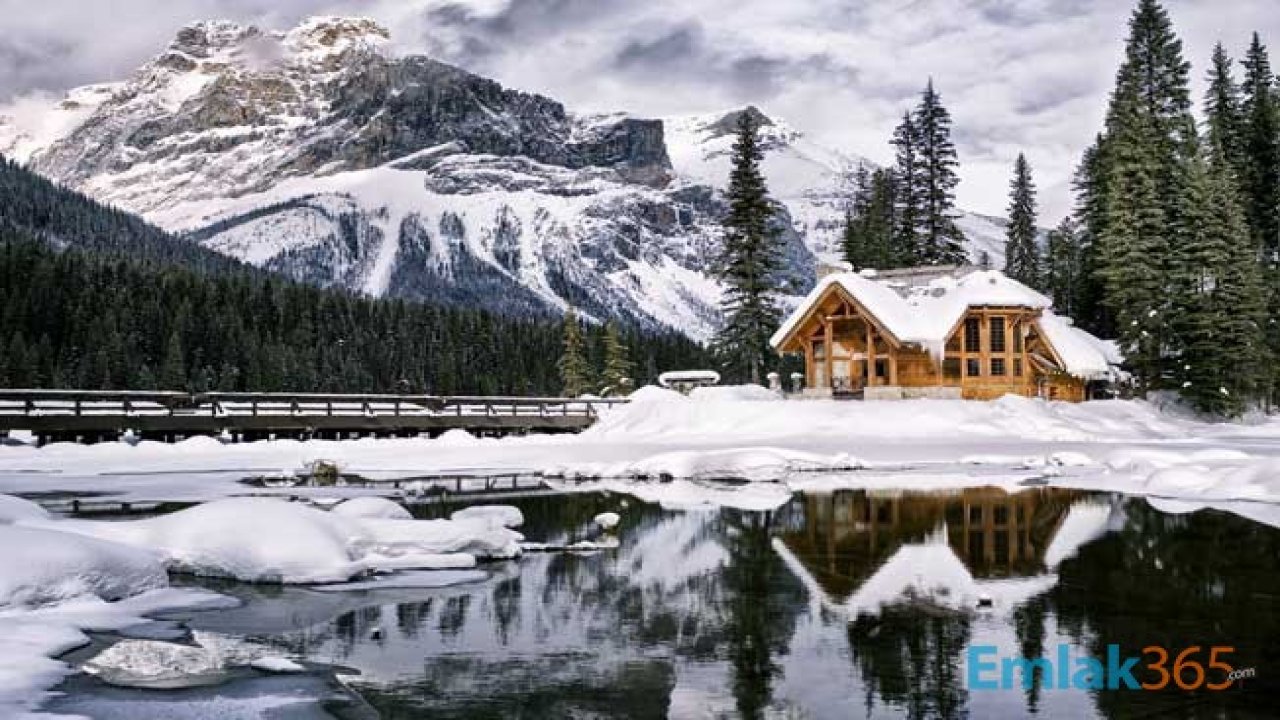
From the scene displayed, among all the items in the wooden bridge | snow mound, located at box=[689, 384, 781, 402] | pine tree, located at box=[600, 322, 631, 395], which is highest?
pine tree, located at box=[600, 322, 631, 395]

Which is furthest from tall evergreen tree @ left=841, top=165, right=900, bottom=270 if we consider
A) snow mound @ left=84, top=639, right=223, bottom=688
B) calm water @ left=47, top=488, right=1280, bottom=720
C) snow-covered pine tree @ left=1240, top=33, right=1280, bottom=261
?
snow mound @ left=84, top=639, right=223, bottom=688

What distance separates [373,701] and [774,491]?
57.0ft

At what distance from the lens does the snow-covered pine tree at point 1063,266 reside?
69669 millimetres

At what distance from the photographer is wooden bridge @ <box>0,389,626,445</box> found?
121ft

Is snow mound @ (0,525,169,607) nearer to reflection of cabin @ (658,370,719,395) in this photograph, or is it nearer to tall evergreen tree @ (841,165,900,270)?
reflection of cabin @ (658,370,719,395)

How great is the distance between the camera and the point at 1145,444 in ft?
109

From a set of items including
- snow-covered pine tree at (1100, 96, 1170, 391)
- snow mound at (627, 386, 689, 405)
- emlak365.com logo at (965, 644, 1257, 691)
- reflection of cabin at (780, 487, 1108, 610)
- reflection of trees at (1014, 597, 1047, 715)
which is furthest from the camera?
snow-covered pine tree at (1100, 96, 1170, 391)

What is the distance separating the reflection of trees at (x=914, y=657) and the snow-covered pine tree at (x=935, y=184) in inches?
2021

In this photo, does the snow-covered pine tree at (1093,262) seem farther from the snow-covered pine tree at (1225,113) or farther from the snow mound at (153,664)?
the snow mound at (153,664)

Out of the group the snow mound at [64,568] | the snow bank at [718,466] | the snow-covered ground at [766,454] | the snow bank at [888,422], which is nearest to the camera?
the snow mound at [64,568]

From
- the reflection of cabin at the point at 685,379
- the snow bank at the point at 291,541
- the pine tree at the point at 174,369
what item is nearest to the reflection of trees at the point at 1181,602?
the snow bank at the point at 291,541

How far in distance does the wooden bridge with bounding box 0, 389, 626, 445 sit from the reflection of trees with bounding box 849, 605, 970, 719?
109ft

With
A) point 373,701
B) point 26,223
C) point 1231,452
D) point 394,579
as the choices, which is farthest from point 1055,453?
point 26,223

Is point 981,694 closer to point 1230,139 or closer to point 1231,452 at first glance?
point 1231,452
